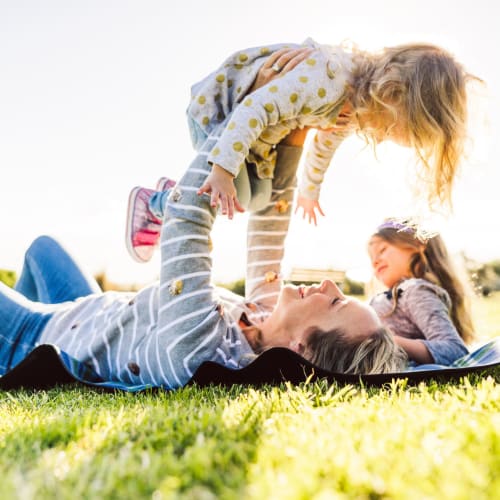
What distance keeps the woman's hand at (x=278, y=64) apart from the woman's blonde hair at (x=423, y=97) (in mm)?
260

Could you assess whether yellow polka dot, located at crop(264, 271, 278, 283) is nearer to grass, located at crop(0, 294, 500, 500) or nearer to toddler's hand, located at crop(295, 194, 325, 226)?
toddler's hand, located at crop(295, 194, 325, 226)

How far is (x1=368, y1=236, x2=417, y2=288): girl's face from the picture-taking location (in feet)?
12.2

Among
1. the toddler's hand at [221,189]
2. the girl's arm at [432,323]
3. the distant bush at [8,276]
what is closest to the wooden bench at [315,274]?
the girl's arm at [432,323]

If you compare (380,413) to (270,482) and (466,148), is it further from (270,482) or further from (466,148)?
(466,148)

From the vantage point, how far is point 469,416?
144 cm

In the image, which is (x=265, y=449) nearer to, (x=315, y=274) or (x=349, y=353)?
(x=349, y=353)

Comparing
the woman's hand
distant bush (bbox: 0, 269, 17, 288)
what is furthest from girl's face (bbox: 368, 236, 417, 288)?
distant bush (bbox: 0, 269, 17, 288)

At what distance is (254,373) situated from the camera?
2205 mm

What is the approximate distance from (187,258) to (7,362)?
4.37ft

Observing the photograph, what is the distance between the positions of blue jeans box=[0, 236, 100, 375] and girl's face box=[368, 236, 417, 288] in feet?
5.93

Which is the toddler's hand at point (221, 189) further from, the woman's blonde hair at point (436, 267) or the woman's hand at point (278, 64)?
the woman's blonde hair at point (436, 267)

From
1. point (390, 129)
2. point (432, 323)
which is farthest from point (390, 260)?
point (390, 129)

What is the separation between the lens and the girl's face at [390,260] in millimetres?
3730

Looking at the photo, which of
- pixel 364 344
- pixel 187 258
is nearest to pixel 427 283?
pixel 364 344
